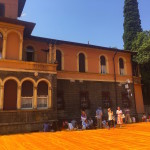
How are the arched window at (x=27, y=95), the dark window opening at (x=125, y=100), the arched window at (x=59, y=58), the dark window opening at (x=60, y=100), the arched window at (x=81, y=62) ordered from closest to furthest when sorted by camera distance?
the arched window at (x=27, y=95), the dark window opening at (x=60, y=100), the arched window at (x=59, y=58), the arched window at (x=81, y=62), the dark window opening at (x=125, y=100)

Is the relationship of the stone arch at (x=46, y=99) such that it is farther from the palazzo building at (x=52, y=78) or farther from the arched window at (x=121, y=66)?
the arched window at (x=121, y=66)

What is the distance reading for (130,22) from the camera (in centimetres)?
3145

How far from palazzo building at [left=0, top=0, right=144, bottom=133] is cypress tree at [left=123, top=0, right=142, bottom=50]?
821cm

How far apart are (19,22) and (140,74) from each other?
16742mm

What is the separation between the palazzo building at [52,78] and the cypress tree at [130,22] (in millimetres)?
8212

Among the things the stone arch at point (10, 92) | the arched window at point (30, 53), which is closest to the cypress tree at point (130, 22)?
the arched window at point (30, 53)

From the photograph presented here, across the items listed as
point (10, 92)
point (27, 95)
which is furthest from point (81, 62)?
point (10, 92)

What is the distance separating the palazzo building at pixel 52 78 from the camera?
13555 millimetres

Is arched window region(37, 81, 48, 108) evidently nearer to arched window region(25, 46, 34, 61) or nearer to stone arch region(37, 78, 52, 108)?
stone arch region(37, 78, 52, 108)

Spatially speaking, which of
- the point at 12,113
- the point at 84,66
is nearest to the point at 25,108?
the point at 12,113

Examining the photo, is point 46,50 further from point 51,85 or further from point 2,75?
point 2,75

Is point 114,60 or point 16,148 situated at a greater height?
point 114,60

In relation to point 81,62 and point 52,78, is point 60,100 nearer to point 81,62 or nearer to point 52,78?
point 52,78

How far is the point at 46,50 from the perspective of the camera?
17.8 meters
